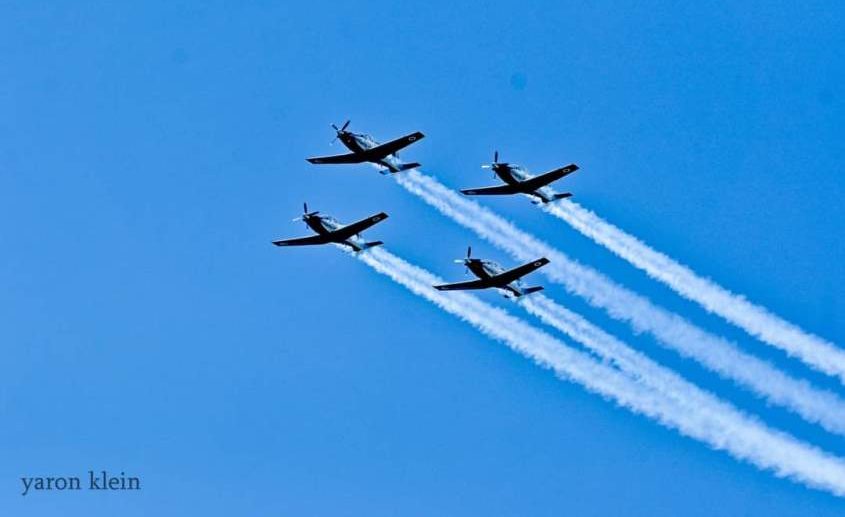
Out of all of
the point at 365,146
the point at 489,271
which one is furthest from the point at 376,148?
→ the point at 489,271

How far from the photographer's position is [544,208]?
104 metres

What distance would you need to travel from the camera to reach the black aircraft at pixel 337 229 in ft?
338

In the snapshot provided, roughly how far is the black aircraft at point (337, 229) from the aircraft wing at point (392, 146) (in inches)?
159

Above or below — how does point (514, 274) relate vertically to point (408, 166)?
below

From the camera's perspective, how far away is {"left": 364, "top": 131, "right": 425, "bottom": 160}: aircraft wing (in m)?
102

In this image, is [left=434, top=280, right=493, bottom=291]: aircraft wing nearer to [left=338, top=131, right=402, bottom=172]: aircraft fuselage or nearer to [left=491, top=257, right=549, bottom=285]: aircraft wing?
[left=491, top=257, right=549, bottom=285]: aircraft wing

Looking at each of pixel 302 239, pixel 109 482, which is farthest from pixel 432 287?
pixel 109 482

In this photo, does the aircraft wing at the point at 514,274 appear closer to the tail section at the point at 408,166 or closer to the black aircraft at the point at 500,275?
the black aircraft at the point at 500,275

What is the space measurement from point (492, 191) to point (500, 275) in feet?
23.0

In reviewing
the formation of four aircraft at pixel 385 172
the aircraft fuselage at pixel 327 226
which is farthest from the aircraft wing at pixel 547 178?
the aircraft fuselage at pixel 327 226

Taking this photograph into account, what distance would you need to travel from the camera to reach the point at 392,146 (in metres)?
103

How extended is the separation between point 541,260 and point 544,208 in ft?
20.5

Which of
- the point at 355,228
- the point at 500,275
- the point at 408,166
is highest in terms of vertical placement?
the point at 408,166

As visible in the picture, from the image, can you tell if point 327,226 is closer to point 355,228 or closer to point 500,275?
point 355,228
